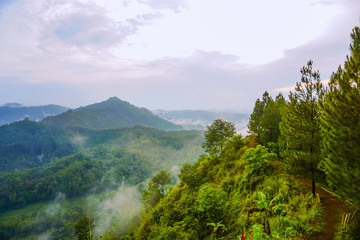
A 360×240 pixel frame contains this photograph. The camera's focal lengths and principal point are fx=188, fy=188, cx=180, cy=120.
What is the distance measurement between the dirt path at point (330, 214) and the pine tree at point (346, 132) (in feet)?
7.79

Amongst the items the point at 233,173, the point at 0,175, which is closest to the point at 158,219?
the point at 233,173

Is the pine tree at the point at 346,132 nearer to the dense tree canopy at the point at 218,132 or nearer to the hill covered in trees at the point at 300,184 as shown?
the hill covered in trees at the point at 300,184

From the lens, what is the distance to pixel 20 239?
334 ft

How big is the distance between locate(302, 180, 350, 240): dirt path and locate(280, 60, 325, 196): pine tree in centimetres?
137

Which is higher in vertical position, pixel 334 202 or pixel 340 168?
pixel 340 168

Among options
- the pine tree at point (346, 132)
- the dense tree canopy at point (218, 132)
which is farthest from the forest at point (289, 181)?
the dense tree canopy at point (218, 132)

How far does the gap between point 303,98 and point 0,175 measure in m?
240

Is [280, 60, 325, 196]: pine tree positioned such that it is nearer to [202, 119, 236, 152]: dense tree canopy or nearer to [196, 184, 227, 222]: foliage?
[196, 184, 227, 222]: foliage

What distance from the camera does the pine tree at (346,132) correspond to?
258 inches

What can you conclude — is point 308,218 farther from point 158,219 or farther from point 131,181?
point 131,181

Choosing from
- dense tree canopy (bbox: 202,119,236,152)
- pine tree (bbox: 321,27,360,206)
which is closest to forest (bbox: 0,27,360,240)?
pine tree (bbox: 321,27,360,206)

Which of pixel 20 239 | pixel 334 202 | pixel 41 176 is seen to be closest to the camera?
pixel 334 202

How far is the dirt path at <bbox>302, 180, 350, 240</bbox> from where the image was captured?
26.6 ft

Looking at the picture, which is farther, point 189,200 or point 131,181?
point 131,181
